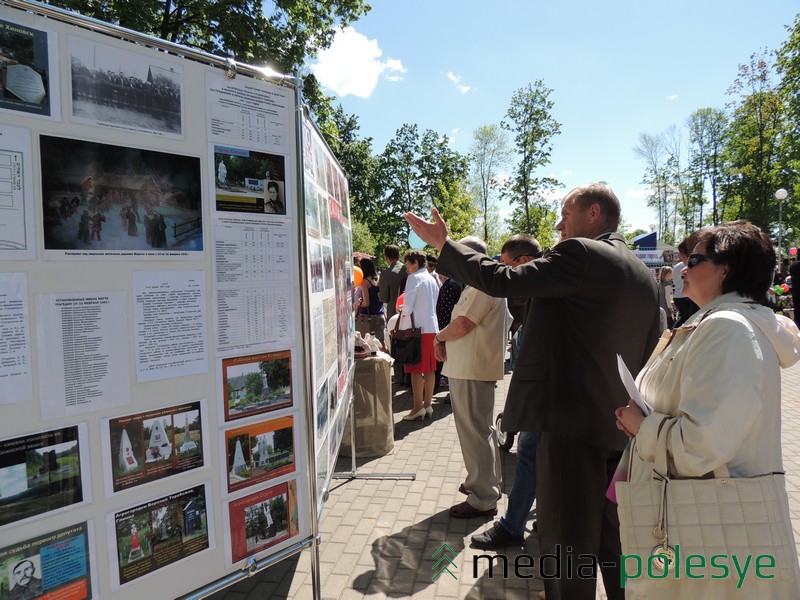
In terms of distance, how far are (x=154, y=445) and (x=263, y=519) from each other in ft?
1.88

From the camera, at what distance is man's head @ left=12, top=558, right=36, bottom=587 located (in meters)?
1.31

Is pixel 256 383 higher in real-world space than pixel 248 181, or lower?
lower

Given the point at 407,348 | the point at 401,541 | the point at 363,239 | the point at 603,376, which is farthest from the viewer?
the point at 363,239

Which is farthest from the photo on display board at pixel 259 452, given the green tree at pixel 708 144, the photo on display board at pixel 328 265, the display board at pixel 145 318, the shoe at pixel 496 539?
the green tree at pixel 708 144

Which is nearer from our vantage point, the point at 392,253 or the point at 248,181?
the point at 248,181

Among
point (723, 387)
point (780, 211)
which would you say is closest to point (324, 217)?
point (723, 387)

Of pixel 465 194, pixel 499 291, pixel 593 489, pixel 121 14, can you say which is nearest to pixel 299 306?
pixel 499 291

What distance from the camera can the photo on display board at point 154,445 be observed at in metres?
1.49

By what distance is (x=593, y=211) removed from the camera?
2.44 metres

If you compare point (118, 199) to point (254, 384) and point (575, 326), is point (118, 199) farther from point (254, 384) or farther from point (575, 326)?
point (575, 326)

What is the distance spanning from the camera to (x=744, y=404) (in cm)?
143

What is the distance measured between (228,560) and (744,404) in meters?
1.79

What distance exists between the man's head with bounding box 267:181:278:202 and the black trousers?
5.26 ft

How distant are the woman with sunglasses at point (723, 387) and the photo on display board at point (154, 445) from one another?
4.94 ft
